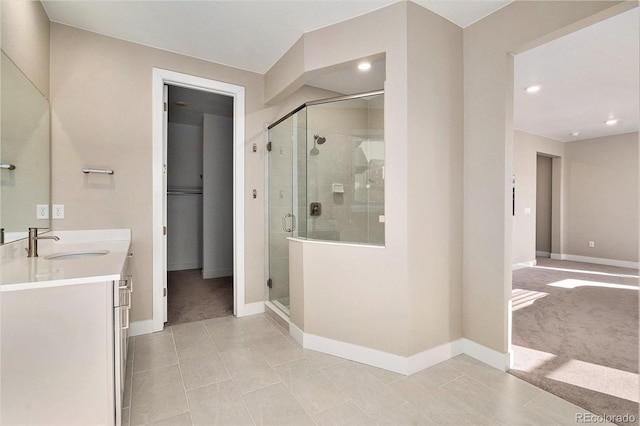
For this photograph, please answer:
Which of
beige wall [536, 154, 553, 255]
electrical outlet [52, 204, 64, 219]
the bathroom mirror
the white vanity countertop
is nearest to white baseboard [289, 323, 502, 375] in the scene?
the white vanity countertop

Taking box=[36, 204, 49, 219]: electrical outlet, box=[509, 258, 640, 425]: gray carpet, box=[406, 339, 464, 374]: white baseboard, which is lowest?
box=[509, 258, 640, 425]: gray carpet

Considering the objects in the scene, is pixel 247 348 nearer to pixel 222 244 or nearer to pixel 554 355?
pixel 554 355

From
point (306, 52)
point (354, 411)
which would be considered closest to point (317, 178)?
point (306, 52)

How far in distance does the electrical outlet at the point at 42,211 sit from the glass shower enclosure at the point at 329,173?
6.44 ft

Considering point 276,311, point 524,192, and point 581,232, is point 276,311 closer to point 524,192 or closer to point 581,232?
point 524,192

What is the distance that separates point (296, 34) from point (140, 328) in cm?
307

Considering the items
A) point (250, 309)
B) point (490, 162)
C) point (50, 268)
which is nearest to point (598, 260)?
point (490, 162)

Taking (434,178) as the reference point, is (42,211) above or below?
below

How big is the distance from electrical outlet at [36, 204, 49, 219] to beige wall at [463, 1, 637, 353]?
3.31 meters

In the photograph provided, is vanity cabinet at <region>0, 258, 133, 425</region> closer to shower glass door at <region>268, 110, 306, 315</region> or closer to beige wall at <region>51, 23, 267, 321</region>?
beige wall at <region>51, 23, 267, 321</region>

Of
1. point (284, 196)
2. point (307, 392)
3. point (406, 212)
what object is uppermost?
point (284, 196)

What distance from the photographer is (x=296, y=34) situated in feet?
8.52

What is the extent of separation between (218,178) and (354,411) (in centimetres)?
458

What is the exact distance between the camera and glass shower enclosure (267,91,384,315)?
2.51 meters
